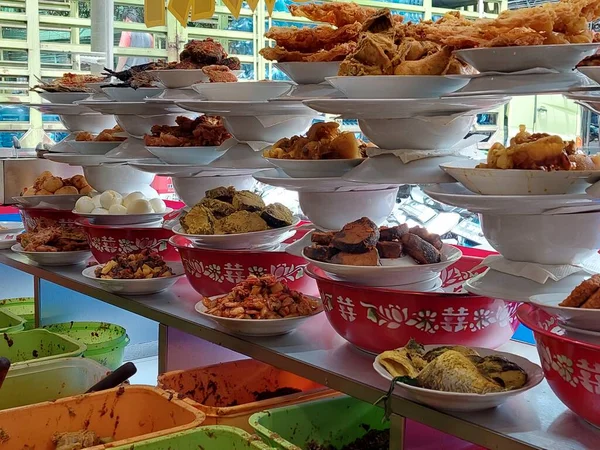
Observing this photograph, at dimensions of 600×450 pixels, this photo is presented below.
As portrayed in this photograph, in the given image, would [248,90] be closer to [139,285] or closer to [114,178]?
[139,285]

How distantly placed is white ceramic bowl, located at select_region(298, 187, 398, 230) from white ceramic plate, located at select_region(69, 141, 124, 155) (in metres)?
1.24

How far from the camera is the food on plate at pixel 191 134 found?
2.54 meters

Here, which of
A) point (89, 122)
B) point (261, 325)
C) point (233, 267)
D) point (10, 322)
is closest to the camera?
point (261, 325)

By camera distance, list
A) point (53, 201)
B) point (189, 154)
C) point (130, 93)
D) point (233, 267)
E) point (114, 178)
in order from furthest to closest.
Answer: point (53, 201) < point (114, 178) < point (130, 93) < point (189, 154) < point (233, 267)

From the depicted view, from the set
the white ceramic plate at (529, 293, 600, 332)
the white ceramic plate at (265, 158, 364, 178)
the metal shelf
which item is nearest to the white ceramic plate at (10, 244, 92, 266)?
the metal shelf

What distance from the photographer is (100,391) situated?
198 cm

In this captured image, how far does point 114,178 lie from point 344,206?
4.57ft

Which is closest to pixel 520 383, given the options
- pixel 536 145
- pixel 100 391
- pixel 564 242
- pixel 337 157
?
pixel 564 242

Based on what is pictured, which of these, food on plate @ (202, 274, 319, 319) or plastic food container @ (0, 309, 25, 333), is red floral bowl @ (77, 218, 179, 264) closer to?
plastic food container @ (0, 309, 25, 333)

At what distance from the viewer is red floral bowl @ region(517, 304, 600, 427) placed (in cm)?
123

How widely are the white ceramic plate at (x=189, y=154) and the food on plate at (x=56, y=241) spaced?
584mm

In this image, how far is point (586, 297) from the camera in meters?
1.30

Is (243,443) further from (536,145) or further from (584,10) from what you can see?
(584,10)

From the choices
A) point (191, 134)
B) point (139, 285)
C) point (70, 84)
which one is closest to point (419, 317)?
point (139, 285)
